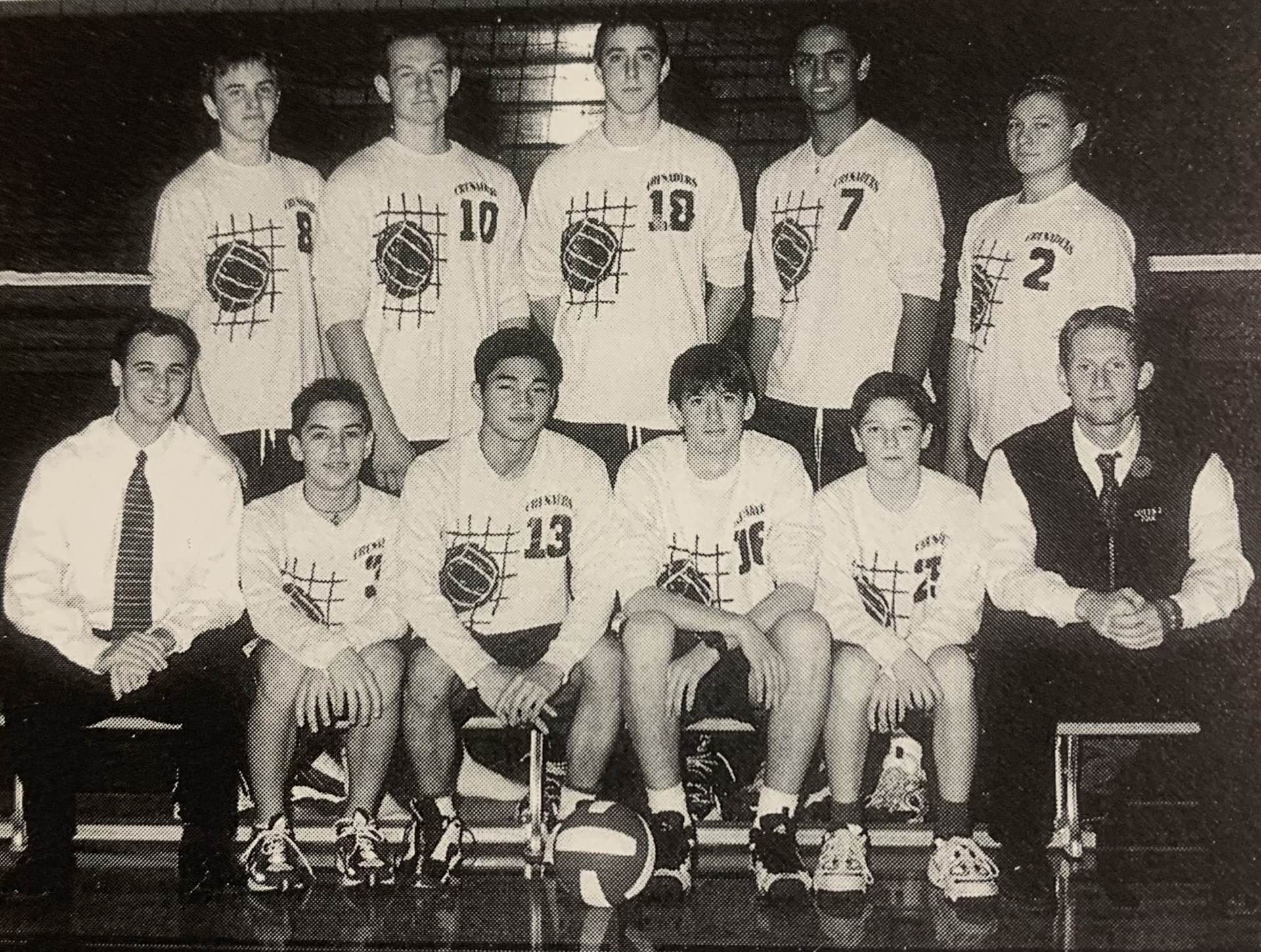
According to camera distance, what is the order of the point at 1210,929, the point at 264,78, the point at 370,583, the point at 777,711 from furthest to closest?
1. the point at 264,78
2. the point at 370,583
3. the point at 777,711
4. the point at 1210,929

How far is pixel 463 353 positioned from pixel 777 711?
32.8 inches

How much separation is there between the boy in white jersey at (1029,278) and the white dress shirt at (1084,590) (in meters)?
0.13

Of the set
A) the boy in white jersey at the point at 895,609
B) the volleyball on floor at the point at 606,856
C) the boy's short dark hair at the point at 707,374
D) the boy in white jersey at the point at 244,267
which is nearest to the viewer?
the volleyball on floor at the point at 606,856

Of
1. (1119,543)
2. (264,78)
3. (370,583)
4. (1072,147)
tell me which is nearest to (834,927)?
(1119,543)

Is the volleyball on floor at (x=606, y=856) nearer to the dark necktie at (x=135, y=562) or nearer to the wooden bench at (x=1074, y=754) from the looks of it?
the wooden bench at (x=1074, y=754)

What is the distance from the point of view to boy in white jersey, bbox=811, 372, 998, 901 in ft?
6.46

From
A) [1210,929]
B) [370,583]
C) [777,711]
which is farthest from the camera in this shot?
[370,583]

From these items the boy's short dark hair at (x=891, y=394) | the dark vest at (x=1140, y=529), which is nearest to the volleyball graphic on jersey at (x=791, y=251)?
the boy's short dark hair at (x=891, y=394)

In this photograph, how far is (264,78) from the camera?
7.65 ft

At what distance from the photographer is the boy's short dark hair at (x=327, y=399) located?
87.4 inches

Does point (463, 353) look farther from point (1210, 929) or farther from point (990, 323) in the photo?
point (1210, 929)

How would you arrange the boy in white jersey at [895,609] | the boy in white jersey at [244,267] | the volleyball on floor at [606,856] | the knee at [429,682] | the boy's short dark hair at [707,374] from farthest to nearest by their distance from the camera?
the boy in white jersey at [244,267] < the boy's short dark hair at [707,374] < the knee at [429,682] < the boy in white jersey at [895,609] < the volleyball on floor at [606,856]

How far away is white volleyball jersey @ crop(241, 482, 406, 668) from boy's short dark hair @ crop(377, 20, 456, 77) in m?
0.81

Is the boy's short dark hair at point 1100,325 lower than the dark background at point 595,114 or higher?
lower
